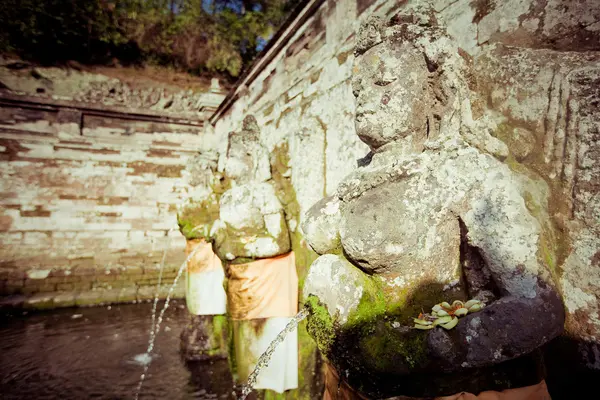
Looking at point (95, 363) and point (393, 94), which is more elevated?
point (393, 94)

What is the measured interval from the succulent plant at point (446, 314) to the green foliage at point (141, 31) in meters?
10.9

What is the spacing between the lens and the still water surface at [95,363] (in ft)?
11.7

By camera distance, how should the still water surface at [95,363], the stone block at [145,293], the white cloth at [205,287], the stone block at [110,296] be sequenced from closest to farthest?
1. the still water surface at [95,363]
2. the white cloth at [205,287]
3. the stone block at [110,296]
4. the stone block at [145,293]

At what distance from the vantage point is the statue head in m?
1.30

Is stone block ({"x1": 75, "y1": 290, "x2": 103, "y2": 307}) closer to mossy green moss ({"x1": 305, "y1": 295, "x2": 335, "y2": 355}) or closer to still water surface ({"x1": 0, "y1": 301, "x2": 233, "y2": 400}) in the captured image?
still water surface ({"x1": 0, "y1": 301, "x2": 233, "y2": 400})

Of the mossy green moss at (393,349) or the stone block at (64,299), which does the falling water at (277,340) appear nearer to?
the mossy green moss at (393,349)

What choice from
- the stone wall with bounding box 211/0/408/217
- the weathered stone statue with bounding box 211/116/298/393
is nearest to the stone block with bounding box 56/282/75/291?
the stone wall with bounding box 211/0/408/217

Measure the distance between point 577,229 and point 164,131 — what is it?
882cm

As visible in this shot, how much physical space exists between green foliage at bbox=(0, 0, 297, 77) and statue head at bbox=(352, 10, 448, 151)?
10264mm

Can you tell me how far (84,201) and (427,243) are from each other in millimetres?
8291

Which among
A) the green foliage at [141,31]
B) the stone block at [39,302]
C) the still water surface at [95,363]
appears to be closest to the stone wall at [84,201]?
the stone block at [39,302]

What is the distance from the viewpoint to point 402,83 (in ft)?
4.27

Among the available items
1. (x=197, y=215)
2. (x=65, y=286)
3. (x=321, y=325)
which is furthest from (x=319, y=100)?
(x=65, y=286)

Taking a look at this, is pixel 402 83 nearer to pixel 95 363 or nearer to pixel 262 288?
pixel 262 288
